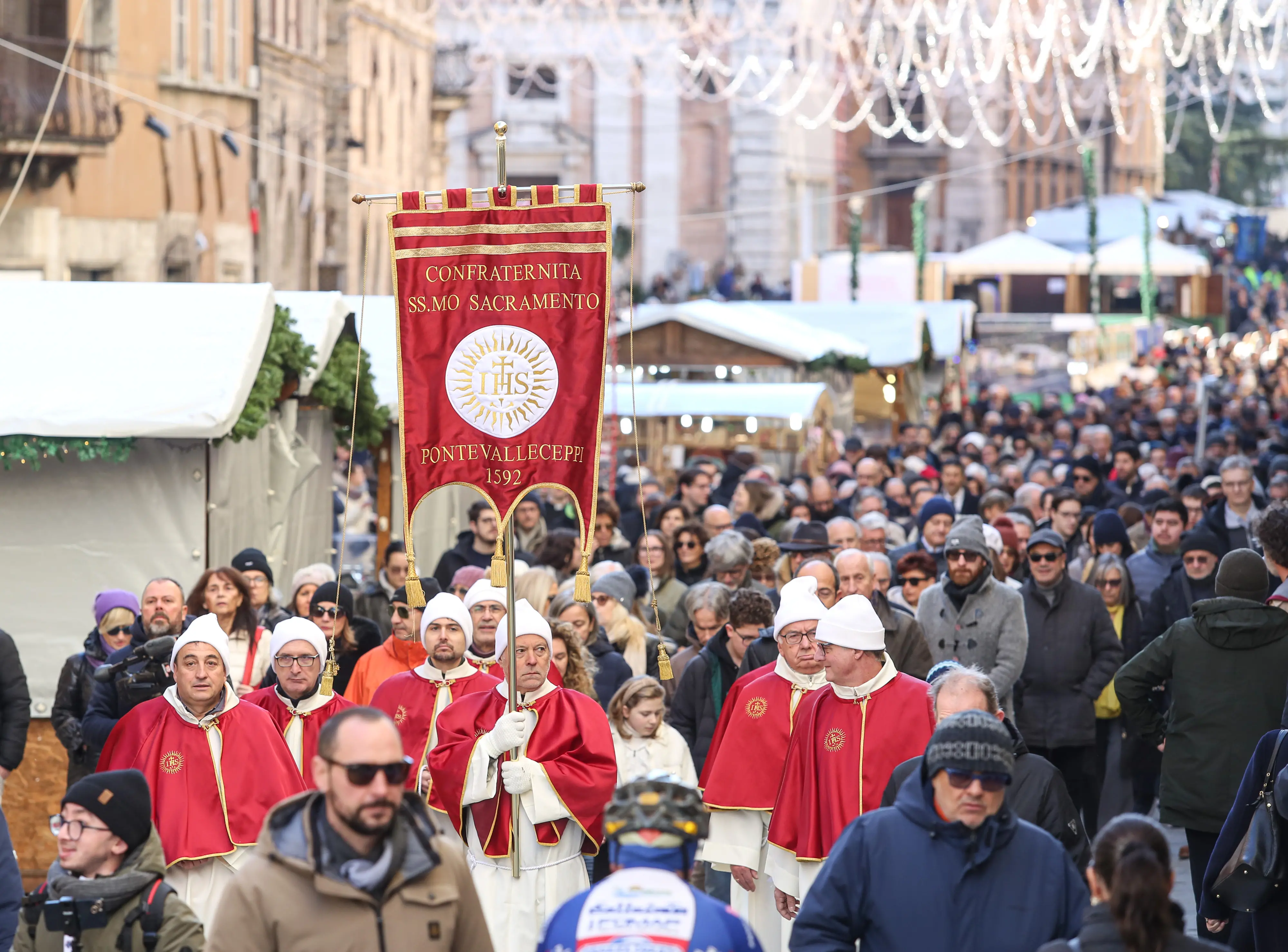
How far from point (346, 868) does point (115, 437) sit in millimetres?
7006

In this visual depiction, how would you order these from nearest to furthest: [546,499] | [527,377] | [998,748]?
[998,748]
[527,377]
[546,499]

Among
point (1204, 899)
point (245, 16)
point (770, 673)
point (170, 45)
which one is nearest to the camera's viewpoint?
point (1204, 899)

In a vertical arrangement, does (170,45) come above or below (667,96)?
below

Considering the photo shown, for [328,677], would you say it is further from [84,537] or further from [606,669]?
[84,537]

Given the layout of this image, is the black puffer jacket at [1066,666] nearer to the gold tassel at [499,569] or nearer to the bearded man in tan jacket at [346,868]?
the gold tassel at [499,569]

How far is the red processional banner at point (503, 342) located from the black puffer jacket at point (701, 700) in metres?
1.73

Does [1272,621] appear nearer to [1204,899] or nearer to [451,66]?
[1204,899]

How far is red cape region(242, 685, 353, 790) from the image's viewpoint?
800cm

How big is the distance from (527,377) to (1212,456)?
13956mm

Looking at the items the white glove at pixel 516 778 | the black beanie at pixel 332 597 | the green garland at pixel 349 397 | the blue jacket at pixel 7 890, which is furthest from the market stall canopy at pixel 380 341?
the blue jacket at pixel 7 890

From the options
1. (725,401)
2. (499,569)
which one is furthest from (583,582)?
(725,401)

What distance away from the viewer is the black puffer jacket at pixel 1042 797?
6.23 m

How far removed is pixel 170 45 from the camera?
2564 centimetres

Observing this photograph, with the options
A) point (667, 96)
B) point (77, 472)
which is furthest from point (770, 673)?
point (667, 96)
